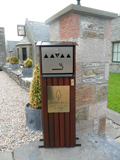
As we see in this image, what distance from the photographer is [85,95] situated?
233 cm

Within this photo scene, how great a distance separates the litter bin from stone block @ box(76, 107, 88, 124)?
0.41 m

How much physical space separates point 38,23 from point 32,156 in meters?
17.8

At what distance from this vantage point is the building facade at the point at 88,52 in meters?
2.01

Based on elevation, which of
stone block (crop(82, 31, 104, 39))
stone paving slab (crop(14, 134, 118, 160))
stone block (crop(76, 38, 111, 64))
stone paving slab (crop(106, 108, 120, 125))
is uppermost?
stone block (crop(82, 31, 104, 39))

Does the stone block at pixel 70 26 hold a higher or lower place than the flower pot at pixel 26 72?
higher

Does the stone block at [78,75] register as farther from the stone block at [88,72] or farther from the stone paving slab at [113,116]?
the stone paving slab at [113,116]

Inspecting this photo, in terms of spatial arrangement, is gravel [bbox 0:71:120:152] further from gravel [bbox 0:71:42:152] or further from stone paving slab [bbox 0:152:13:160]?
stone paving slab [bbox 0:152:13:160]

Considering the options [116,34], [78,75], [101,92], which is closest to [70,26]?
[78,75]

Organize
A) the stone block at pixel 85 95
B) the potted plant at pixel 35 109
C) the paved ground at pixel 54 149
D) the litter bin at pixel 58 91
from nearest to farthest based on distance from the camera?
the litter bin at pixel 58 91 < the paved ground at pixel 54 149 < the stone block at pixel 85 95 < the potted plant at pixel 35 109

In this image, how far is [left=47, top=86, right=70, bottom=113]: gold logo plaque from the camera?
1815 millimetres

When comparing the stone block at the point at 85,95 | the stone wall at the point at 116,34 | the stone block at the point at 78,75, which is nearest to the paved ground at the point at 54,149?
the stone block at the point at 85,95

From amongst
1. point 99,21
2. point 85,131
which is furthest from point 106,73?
point 85,131

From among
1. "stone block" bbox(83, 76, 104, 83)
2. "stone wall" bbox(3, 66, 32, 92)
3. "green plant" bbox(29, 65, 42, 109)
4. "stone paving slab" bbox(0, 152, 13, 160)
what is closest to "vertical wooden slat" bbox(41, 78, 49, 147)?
"stone paving slab" bbox(0, 152, 13, 160)

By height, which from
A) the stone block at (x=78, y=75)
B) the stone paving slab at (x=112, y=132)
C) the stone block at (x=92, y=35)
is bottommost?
the stone paving slab at (x=112, y=132)
